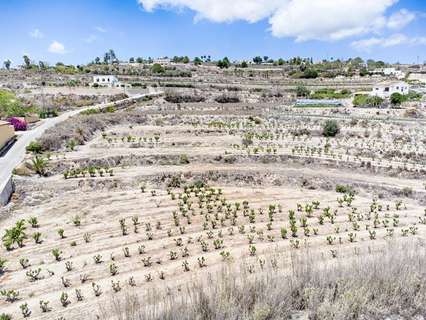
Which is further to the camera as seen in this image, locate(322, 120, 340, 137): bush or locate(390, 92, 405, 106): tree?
locate(390, 92, 405, 106): tree

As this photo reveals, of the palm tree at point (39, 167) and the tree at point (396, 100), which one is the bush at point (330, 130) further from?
the tree at point (396, 100)

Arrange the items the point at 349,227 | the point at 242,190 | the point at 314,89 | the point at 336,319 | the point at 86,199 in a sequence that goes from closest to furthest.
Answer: the point at 336,319
the point at 349,227
the point at 86,199
the point at 242,190
the point at 314,89

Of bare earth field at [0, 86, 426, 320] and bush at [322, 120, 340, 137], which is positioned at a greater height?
bush at [322, 120, 340, 137]

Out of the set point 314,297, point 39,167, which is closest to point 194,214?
point 314,297

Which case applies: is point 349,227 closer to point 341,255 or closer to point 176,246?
point 341,255

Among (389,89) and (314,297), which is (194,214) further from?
(389,89)

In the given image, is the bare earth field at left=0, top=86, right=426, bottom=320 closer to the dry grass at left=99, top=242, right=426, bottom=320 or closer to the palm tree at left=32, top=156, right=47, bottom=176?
the dry grass at left=99, top=242, right=426, bottom=320

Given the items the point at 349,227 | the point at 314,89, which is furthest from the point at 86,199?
the point at 314,89

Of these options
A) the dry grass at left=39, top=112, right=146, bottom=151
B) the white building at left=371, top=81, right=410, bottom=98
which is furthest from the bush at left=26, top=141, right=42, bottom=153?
the white building at left=371, top=81, right=410, bottom=98

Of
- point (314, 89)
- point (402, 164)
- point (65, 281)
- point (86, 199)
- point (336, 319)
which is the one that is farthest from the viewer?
point (314, 89)
